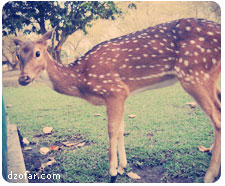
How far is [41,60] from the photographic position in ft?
7.04

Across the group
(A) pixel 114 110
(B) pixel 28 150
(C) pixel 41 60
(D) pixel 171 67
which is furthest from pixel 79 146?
(D) pixel 171 67

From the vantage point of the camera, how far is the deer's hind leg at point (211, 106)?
194cm

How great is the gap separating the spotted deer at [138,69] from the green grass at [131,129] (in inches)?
9.4

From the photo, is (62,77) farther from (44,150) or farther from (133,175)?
(133,175)

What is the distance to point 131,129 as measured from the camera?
9.20ft

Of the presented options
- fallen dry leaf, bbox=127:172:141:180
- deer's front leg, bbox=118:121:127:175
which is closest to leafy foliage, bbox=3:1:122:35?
deer's front leg, bbox=118:121:127:175

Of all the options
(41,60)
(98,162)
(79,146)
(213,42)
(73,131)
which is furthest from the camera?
(73,131)

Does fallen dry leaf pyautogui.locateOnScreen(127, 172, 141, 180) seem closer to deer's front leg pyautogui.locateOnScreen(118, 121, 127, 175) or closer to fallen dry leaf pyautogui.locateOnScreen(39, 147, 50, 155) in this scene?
deer's front leg pyautogui.locateOnScreen(118, 121, 127, 175)

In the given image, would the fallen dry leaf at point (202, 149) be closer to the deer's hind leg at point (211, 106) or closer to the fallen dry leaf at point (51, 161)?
the deer's hind leg at point (211, 106)

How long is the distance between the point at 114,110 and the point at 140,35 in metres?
0.75

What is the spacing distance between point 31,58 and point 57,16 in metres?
0.85

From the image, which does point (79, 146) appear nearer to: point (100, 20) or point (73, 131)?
point (73, 131)

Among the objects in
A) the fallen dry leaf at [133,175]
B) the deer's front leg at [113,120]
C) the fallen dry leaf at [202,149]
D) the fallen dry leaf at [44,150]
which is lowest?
the fallen dry leaf at [44,150]

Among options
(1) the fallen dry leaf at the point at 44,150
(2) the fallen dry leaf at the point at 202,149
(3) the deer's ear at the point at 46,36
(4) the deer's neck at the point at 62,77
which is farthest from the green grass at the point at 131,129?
(3) the deer's ear at the point at 46,36
